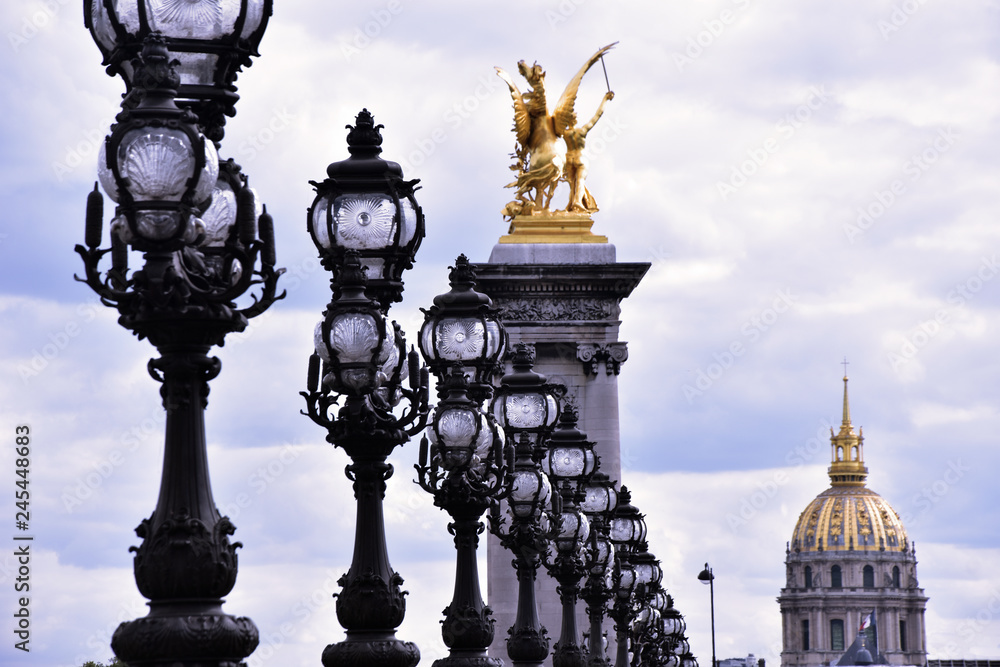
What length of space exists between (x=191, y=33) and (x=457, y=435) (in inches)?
303

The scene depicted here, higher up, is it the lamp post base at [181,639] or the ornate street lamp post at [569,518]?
the ornate street lamp post at [569,518]

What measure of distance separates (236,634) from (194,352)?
1.44 meters

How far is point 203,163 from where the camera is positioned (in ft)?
38.7

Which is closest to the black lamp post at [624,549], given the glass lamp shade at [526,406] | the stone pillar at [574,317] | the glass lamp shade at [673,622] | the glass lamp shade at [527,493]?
the glass lamp shade at [526,406]

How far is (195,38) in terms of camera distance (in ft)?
42.3

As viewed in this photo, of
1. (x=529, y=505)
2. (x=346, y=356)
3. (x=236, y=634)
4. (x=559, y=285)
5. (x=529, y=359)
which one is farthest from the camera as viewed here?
(x=559, y=285)

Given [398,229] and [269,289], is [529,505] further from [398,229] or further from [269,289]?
[269,289]

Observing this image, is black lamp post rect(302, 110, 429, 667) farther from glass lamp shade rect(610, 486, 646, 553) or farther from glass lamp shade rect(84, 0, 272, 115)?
glass lamp shade rect(610, 486, 646, 553)

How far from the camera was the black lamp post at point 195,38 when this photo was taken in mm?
12727

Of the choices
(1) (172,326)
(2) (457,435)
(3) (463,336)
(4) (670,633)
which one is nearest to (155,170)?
(1) (172,326)

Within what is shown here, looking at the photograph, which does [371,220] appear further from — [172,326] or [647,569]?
[647,569]

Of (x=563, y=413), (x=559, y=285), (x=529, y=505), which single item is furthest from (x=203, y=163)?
(x=559, y=285)

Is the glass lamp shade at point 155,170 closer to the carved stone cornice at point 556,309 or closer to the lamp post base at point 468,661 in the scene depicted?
the lamp post base at point 468,661

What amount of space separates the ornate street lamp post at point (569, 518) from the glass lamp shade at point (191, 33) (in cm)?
1509
